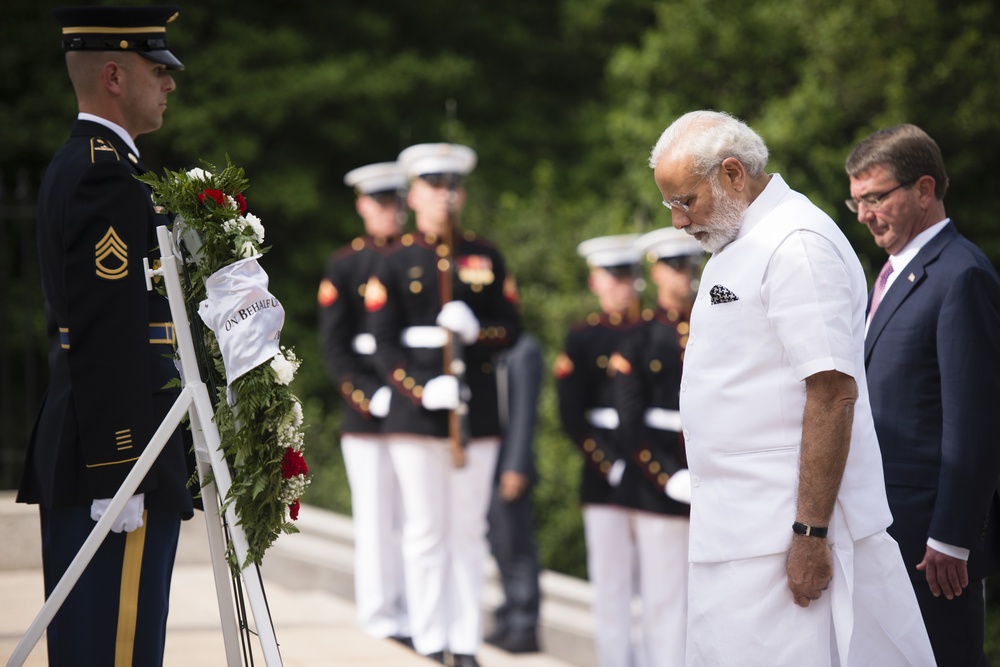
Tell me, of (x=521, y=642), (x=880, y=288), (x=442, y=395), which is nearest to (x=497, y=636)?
(x=521, y=642)

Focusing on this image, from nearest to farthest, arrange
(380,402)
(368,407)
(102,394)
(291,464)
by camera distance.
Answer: (291,464)
(102,394)
(380,402)
(368,407)

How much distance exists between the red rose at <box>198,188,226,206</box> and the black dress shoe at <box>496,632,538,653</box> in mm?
4638

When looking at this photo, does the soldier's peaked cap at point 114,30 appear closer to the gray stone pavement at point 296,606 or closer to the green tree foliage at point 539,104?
the gray stone pavement at point 296,606

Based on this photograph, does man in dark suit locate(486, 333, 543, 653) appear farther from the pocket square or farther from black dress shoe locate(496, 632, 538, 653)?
the pocket square

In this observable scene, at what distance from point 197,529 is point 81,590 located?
411 cm

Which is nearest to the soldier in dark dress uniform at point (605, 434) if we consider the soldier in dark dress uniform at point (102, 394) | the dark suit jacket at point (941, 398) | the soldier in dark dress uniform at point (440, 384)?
the soldier in dark dress uniform at point (440, 384)

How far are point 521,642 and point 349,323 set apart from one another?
6.82ft

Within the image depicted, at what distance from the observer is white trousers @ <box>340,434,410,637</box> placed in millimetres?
6723

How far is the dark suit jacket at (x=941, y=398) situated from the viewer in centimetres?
366

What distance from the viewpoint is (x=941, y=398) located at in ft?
12.4

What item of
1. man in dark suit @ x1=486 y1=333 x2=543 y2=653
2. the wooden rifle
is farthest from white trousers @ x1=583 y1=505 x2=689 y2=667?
the wooden rifle

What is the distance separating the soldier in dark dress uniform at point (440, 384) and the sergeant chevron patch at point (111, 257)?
3202mm

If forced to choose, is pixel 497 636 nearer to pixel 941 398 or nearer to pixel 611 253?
pixel 611 253

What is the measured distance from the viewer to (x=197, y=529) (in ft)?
24.3
